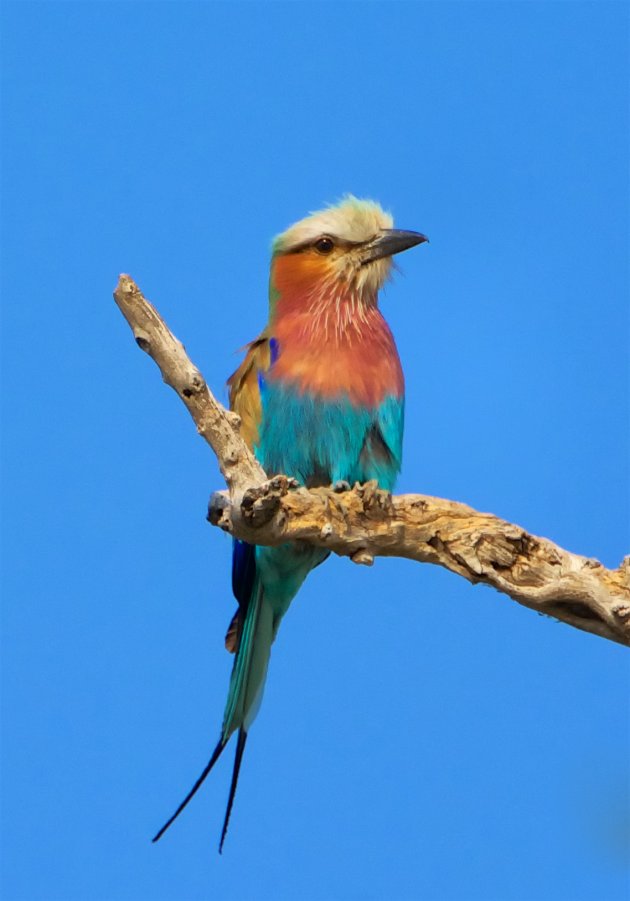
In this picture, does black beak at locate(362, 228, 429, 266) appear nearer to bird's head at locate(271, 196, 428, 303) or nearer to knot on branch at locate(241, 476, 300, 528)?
bird's head at locate(271, 196, 428, 303)

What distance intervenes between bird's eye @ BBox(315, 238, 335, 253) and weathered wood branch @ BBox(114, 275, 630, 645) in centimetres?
115

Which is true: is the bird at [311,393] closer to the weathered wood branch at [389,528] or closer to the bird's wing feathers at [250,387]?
the bird's wing feathers at [250,387]

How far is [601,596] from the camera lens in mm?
3771

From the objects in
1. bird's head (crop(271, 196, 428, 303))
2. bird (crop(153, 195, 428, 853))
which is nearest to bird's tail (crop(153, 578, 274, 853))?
bird (crop(153, 195, 428, 853))

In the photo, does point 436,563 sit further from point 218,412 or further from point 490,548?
point 218,412

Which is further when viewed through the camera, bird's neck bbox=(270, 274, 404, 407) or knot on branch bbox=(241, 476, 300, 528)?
bird's neck bbox=(270, 274, 404, 407)

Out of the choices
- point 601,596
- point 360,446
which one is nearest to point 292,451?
point 360,446

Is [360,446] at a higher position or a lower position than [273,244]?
lower

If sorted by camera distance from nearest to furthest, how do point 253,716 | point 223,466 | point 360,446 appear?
1. point 223,466
2. point 360,446
3. point 253,716

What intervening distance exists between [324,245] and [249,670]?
5.14 ft

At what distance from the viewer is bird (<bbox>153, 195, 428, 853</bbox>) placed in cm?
443

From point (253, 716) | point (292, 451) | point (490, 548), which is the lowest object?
point (253, 716)

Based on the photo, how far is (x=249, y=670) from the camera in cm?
475

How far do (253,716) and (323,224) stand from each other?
1801 mm
